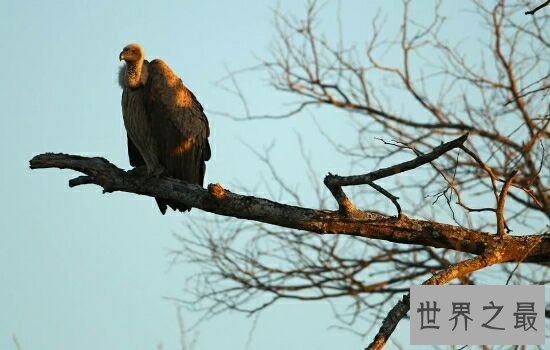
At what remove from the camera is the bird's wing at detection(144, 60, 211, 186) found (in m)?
6.56

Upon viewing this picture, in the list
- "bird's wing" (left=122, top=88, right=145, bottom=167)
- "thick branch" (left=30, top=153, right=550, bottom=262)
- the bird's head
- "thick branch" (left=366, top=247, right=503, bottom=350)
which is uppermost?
the bird's head

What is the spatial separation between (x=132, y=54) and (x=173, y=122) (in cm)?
61

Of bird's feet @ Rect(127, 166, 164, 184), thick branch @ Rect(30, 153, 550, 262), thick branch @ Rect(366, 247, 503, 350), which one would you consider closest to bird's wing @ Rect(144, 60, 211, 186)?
bird's feet @ Rect(127, 166, 164, 184)

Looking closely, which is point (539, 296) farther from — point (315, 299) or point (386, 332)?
point (315, 299)

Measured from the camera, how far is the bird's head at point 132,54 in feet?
22.2

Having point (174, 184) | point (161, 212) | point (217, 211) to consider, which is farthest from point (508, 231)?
point (161, 212)

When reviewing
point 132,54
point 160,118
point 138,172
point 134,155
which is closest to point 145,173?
point 138,172

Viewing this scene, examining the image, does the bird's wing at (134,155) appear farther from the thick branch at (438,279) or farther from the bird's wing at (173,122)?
the thick branch at (438,279)

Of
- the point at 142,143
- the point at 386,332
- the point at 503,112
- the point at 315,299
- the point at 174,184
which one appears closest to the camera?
the point at 386,332

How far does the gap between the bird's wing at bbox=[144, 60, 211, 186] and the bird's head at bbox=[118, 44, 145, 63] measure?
0.36 ft

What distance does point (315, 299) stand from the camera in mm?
9648

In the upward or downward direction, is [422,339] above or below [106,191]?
below

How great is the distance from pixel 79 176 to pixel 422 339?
2.11 m

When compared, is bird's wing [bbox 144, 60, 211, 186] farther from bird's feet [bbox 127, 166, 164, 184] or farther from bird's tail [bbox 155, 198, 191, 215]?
bird's feet [bbox 127, 166, 164, 184]
